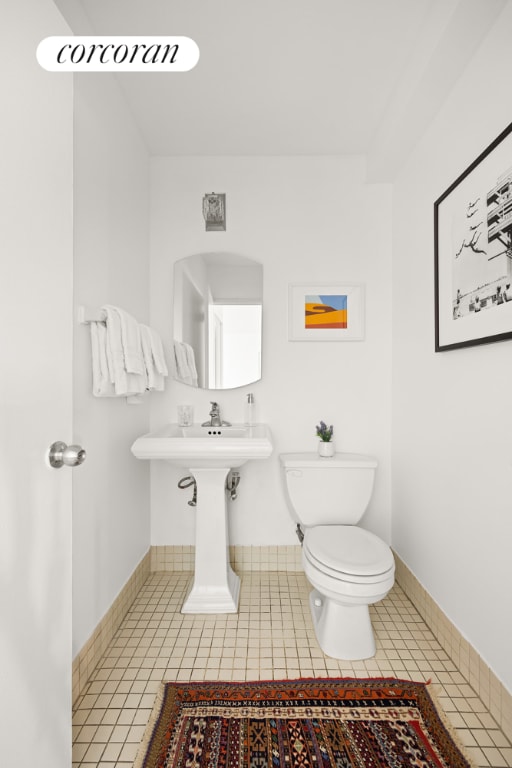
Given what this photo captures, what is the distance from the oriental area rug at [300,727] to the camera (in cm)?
122

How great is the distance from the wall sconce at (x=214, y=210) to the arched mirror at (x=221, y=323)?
0.62 ft

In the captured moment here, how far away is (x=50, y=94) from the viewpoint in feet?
2.97

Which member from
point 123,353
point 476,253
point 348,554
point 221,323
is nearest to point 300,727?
point 348,554

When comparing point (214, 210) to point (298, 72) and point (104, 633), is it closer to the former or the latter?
point (298, 72)

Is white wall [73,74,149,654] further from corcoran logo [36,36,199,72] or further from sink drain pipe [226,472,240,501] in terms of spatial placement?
corcoran logo [36,36,199,72]

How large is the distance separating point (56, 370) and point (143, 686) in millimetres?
1250

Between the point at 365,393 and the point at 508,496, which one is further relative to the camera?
the point at 365,393

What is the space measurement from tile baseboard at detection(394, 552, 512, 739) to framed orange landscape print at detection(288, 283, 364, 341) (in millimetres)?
1314

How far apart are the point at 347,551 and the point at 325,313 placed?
4.18 feet

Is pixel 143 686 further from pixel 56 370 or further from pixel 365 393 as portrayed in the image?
pixel 365 393

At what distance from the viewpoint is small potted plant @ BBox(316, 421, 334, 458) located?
2207 mm

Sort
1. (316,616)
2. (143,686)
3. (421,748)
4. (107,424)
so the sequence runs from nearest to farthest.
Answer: (421,748) < (143,686) < (107,424) < (316,616)

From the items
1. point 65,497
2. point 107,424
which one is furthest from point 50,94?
point 107,424

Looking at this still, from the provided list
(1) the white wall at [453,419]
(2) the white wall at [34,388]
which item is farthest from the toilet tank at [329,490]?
(2) the white wall at [34,388]
